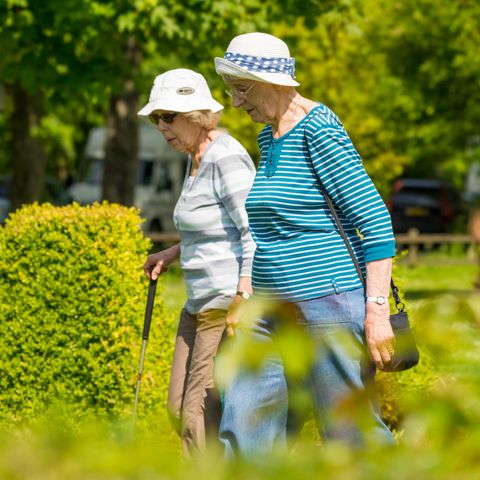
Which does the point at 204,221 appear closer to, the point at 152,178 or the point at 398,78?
the point at 398,78

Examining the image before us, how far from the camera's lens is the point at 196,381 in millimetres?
5312

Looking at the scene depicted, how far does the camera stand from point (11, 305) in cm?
725

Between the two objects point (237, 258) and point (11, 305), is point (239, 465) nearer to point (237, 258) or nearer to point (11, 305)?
point (237, 258)

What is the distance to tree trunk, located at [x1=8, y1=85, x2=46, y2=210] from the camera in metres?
21.1

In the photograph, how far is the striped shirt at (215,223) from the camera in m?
5.08

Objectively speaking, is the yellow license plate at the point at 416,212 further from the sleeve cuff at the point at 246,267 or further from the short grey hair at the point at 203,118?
the sleeve cuff at the point at 246,267

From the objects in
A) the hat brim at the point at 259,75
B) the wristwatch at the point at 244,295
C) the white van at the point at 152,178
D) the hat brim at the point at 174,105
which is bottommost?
the white van at the point at 152,178

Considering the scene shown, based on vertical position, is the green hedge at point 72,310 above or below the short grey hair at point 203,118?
below

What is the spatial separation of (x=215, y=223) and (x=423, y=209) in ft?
100

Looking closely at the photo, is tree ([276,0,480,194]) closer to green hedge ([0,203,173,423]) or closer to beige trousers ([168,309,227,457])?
green hedge ([0,203,173,423])

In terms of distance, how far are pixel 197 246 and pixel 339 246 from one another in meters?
1.12

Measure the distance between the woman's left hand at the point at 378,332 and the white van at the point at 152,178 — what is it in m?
26.6

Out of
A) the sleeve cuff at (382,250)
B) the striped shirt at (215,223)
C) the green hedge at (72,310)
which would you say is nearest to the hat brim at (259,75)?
the sleeve cuff at (382,250)

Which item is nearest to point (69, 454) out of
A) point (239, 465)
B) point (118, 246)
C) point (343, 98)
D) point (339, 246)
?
point (239, 465)
